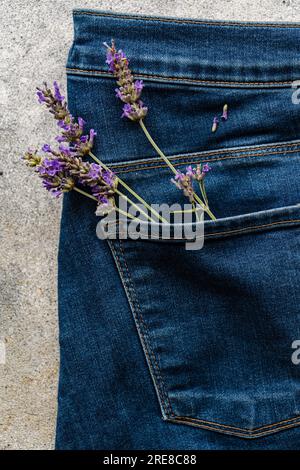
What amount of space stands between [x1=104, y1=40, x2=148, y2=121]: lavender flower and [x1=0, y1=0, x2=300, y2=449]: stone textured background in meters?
0.22

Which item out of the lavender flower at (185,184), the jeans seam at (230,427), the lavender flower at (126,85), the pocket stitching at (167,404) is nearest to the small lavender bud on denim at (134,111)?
the lavender flower at (126,85)

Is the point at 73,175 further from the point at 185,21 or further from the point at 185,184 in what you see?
the point at 185,21

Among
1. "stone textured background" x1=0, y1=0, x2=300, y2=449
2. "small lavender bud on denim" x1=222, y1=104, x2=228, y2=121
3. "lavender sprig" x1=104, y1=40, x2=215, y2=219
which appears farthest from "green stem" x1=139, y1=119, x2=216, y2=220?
"stone textured background" x1=0, y1=0, x2=300, y2=449

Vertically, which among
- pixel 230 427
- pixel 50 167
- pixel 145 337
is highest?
pixel 50 167

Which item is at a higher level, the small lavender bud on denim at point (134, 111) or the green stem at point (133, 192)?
the small lavender bud on denim at point (134, 111)

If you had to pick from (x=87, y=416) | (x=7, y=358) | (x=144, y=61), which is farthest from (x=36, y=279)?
(x=144, y=61)

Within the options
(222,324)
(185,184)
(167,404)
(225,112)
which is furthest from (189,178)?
(167,404)

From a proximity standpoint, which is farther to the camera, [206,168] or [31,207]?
[31,207]

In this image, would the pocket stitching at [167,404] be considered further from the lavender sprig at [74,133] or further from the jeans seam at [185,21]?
the jeans seam at [185,21]

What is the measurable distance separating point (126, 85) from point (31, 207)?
31 cm

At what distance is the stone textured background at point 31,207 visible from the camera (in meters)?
0.87

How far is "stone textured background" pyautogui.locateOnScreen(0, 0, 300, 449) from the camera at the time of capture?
869 mm

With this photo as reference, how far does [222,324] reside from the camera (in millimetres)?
708
